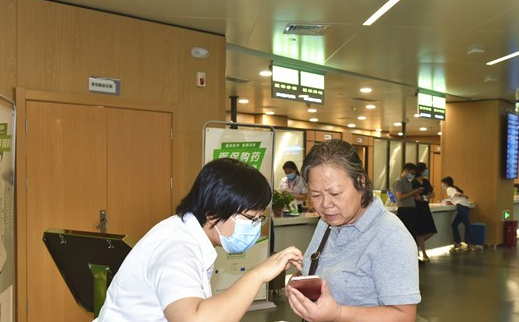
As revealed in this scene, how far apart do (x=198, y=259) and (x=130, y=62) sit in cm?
356

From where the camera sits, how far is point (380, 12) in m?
4.27

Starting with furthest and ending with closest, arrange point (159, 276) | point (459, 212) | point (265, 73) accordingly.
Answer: point (459, 212)
point (265, 73)
point (159, 276)

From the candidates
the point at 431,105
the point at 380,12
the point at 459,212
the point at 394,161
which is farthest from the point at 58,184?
the point at 394,161

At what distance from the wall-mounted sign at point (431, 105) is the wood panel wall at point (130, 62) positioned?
191 inches

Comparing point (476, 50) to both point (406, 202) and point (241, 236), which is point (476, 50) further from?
point (241, 236)

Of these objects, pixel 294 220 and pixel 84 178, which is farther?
pixel 294 220

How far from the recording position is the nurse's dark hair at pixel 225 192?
4.56 ft

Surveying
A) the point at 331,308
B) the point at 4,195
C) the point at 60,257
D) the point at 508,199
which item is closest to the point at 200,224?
the point at 331,308

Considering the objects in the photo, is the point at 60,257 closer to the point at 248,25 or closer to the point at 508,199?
the point at 248,25

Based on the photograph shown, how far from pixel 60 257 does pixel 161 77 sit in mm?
2893

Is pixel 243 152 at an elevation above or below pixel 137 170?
above

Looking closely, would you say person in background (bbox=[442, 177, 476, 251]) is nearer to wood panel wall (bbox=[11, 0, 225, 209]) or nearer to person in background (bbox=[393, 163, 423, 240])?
person in background (bbox=[393, 163, 423, 240])

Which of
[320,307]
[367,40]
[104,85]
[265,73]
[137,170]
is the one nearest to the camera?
[320,307]

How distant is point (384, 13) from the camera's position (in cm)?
429
